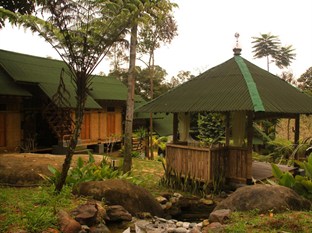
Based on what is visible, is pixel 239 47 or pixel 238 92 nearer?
pixel 238 92

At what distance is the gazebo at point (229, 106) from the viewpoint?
957 cm

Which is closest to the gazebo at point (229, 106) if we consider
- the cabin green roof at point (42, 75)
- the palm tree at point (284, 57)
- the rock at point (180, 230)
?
the rock at point (180, 230)

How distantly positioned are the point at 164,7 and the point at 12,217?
25.2 ft

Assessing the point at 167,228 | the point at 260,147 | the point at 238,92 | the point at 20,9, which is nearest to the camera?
the point at 167,228

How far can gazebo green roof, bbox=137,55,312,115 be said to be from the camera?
30.5 feet

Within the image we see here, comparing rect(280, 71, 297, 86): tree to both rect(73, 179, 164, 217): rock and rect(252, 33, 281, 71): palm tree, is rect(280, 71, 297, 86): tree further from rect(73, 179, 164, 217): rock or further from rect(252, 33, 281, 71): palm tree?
rect(73, 179, 164, 217): rock

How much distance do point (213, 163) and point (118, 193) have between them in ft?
12.5

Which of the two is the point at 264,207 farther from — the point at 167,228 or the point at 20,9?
the point at 20,9

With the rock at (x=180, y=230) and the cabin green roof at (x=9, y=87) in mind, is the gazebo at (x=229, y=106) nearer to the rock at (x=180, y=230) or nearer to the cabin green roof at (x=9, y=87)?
the rock at (x=180, y=230)

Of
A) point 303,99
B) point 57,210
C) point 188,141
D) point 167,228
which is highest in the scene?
point 303,99

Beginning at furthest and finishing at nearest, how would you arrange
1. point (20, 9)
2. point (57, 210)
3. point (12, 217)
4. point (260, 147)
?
1. point (260, 147)
2. point (20, 9)
3. point (57, 210)
4. point (12, 217)

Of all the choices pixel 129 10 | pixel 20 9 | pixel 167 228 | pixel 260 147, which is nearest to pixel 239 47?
pixel 129 10

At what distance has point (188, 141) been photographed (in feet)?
38.8

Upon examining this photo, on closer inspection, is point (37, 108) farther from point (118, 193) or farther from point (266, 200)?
point (266, 200)
